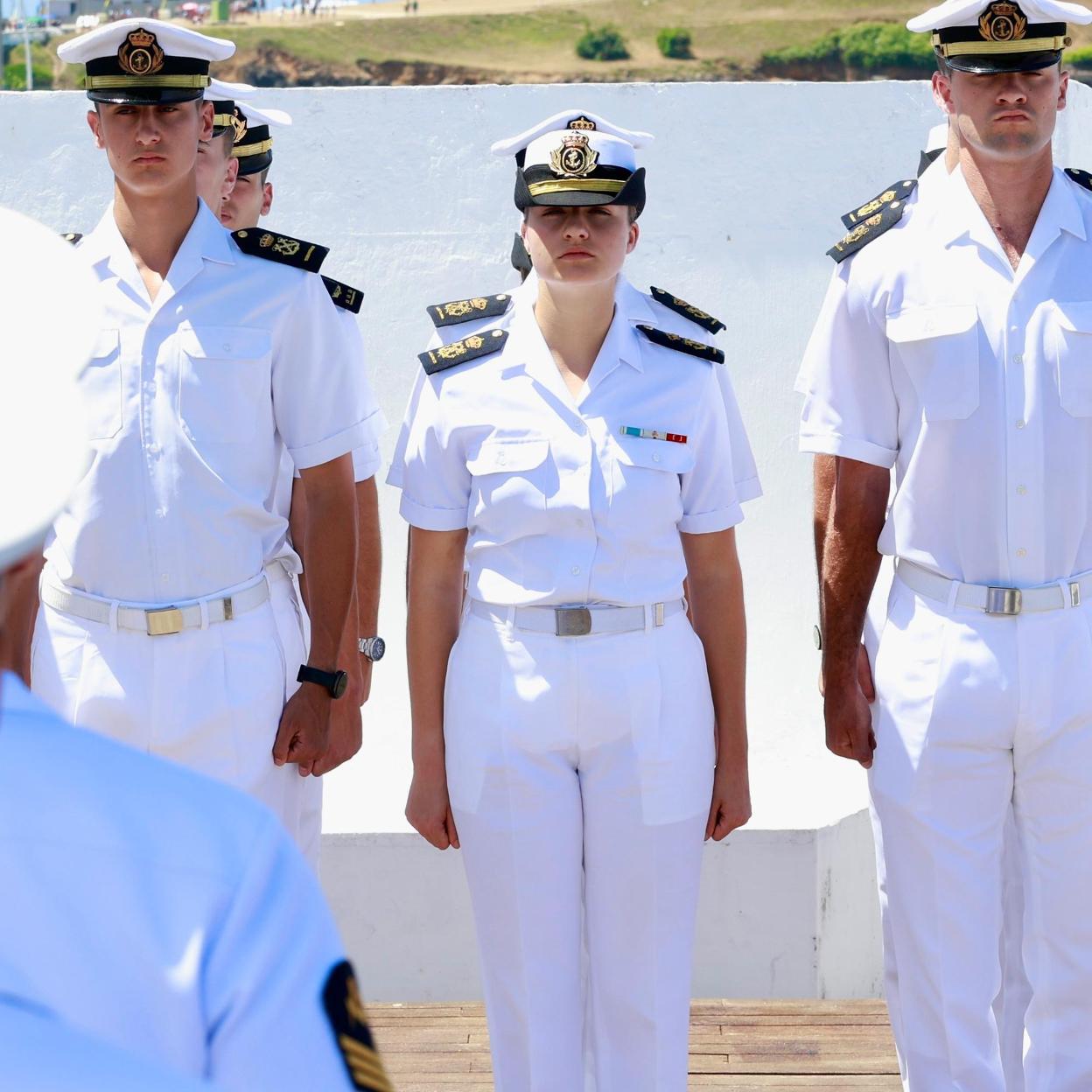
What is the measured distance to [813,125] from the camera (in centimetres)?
453

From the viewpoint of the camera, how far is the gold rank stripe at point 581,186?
2.50 m

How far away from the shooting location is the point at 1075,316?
2.53 meters

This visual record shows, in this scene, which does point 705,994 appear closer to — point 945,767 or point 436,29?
point 945,767

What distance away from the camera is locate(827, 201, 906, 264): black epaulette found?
8.68ft

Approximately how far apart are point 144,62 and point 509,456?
2.74ft

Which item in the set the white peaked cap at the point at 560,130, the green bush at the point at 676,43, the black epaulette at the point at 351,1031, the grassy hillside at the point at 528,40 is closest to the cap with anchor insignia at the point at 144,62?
the white peaked cap at the point at 560,130

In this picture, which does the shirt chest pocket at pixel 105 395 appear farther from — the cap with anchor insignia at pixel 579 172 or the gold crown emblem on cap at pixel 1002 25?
the gold crown emblem on cap at pixel 1002 25

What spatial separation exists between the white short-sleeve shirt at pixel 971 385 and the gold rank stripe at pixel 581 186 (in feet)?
1.32

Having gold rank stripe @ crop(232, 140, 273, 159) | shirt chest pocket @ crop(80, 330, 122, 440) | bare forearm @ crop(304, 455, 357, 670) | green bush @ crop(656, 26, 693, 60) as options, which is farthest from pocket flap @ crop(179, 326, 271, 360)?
green bush @ crop(656, 26, 693, 60)

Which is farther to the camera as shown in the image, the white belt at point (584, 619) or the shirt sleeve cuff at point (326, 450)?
the shirt sleeve cuff at point (326, 450)

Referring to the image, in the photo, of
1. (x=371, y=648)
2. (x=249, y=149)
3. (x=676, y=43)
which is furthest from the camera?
(x=676, y=43)

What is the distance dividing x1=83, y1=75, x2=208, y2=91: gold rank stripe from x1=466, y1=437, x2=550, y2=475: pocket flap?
74 cm

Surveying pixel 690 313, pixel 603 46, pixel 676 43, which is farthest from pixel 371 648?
pixel 603 46

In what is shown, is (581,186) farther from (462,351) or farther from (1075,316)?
(1075,316)
